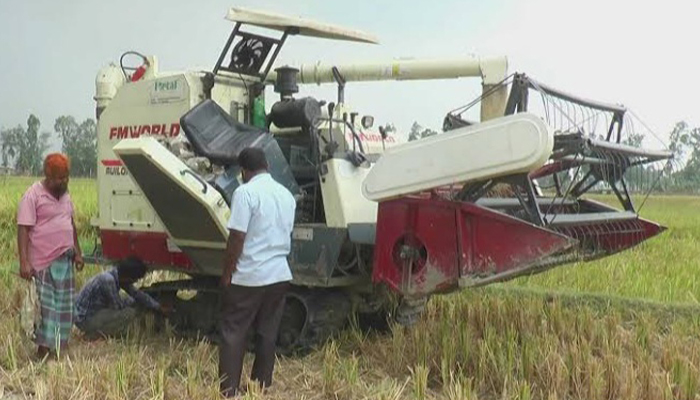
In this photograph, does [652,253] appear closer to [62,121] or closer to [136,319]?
[136,319]

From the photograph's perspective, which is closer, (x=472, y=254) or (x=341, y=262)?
(x=472, y=254)

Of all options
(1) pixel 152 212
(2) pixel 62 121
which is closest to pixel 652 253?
(1) pixel 152 212

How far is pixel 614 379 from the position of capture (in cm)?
446

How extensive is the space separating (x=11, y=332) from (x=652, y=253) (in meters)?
8.26

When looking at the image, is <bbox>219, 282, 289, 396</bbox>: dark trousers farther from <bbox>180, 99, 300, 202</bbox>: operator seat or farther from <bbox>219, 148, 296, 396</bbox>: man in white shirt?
<bbox>180, 99, 300, 202</bbox>: operator seat

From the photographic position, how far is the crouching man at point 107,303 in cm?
595

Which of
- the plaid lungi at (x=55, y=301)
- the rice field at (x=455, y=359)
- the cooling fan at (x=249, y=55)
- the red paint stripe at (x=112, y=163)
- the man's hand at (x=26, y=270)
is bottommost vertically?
the rice field at (x=455, y=359)

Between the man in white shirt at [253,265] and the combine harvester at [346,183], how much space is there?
705 millimetres

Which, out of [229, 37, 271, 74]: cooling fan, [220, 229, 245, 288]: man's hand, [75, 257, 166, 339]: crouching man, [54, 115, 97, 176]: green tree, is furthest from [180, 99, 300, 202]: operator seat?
[54, 115, 97, 176]: green tree

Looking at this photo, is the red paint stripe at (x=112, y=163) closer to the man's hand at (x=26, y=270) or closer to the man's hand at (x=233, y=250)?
the man's hand at (x=26, y=270)

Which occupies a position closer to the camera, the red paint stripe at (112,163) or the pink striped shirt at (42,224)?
the pink striped shirt at (42,224)

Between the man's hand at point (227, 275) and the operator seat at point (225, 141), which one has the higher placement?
the operator seat at point (225, 141)

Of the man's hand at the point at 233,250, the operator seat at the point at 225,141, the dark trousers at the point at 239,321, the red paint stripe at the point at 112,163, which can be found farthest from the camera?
the red paint stripe at the point at 112,163

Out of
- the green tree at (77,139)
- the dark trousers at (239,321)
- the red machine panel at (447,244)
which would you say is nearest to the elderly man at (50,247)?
the dark trousers at (239,321)
